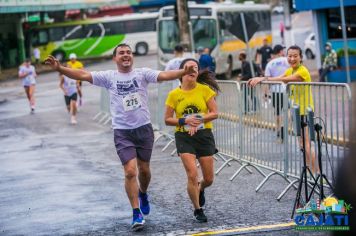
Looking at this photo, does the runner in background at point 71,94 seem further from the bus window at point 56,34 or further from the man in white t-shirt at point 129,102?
the bus window at point 56,34

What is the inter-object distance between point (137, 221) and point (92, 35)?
45.2 metres

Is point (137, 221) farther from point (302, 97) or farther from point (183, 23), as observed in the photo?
point (183, 23)

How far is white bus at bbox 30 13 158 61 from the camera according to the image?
51750 millimetres

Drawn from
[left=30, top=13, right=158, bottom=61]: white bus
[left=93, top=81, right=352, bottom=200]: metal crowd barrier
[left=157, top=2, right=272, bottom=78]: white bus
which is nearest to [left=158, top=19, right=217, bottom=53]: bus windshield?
[left=157, top=2, right=272, bottom=78]: white bus

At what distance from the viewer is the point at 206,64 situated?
41.2 feet

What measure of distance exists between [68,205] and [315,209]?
331 centimetres

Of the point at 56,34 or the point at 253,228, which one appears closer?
the point at 253,228

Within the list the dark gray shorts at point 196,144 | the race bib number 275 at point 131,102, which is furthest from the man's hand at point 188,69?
the dark gray shorts at point 196,144

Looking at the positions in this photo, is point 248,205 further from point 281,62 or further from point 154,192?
point 281,62

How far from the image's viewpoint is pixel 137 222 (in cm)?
786

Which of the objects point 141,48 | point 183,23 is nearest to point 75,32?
point 141,48

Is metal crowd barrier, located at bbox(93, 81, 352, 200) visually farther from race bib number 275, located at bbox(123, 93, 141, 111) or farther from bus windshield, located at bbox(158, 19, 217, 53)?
bus windshield, located at bbox(158, 19, 217, 53)

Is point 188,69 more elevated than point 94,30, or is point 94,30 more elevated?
point 94,30

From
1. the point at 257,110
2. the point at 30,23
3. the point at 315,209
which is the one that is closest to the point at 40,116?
the point at 257,110
